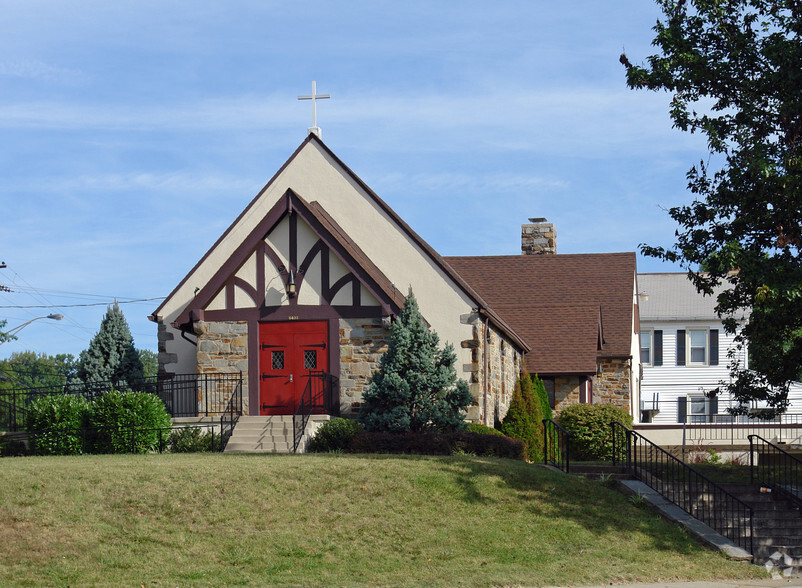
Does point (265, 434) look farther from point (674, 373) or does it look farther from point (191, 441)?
point (674, 373)

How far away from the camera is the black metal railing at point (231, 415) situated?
898 inches

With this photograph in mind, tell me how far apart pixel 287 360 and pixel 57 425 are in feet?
18.7

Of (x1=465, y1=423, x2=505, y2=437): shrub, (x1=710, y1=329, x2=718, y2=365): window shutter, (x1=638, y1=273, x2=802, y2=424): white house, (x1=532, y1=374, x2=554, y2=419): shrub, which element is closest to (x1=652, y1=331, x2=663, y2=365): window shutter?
(x1=638, y1=273, x2=802, y2=424): white house

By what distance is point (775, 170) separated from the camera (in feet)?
53.4

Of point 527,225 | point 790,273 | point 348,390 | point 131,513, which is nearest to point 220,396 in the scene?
point 348,390

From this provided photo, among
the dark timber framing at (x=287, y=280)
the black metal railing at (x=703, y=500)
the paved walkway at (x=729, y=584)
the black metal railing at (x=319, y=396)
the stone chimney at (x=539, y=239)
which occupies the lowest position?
the paved walkway at (x=729, y=584)

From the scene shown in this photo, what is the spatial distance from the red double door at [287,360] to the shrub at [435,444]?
3.37m

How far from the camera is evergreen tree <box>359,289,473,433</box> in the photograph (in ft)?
73.0

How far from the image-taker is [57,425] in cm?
2130

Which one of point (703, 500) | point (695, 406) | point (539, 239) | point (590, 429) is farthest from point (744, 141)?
point (695, 406)

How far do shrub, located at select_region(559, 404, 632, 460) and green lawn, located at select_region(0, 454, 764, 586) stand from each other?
9890 mm

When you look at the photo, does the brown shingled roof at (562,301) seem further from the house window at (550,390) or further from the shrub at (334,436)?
the shrub at (334,436)

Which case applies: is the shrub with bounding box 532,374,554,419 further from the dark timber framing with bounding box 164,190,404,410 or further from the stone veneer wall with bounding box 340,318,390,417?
the dark timber framing with bounding box 164,190,404,410

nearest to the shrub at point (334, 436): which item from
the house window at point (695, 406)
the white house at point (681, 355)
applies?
the house window at point (695, 406)
